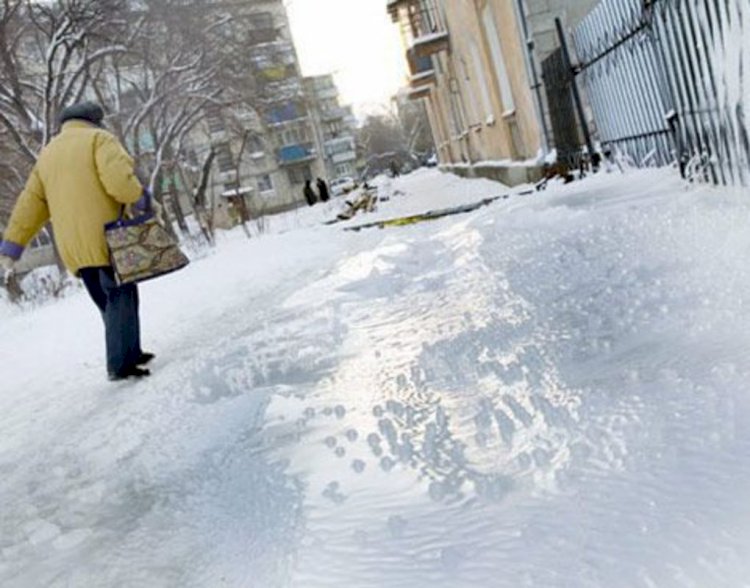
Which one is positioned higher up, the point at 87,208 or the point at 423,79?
the point at 423,79

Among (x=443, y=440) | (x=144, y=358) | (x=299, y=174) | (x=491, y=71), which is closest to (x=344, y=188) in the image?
(x=299, y=174)

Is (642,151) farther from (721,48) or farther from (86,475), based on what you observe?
(86,475)

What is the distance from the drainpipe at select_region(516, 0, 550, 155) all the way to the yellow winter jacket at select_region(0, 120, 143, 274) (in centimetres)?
825

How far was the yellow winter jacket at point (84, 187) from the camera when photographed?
4242 mm

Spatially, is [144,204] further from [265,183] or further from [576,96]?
[265,183]

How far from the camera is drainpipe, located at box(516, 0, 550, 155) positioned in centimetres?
1088

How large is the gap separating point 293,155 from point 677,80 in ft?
187

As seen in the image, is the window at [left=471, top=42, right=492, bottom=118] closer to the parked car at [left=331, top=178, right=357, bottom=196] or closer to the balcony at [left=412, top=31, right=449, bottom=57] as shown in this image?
the balcony at [left=412, top=31, right=449, bottom=57]

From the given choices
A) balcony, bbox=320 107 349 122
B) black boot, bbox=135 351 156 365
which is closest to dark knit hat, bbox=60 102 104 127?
black boot, bbox=135 351 156 365

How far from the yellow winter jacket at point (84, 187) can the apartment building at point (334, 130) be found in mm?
68540

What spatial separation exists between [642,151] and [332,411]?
5.92 m

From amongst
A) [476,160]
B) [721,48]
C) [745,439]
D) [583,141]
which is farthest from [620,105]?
[476,160]

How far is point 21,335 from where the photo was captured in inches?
306

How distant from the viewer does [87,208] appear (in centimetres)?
429
